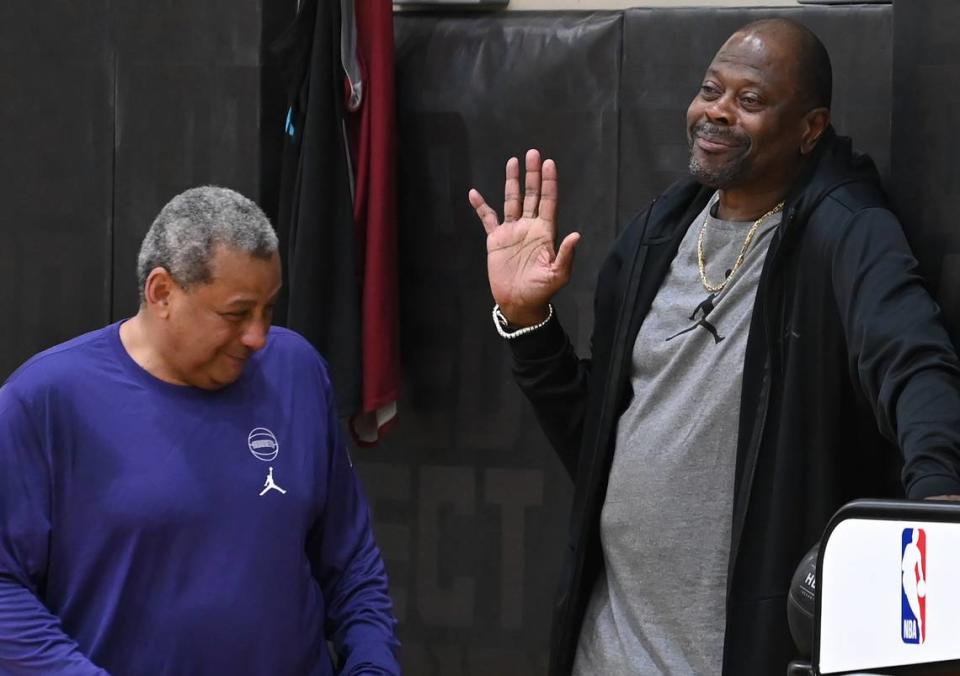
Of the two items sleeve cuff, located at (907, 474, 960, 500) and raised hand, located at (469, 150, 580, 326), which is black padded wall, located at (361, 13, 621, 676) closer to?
raised hand, located at (469, 150, 580, 326)

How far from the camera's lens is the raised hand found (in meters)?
2.60

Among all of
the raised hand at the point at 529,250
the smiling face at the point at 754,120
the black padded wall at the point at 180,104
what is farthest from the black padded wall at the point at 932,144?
the black padded wall at the point at 180,104

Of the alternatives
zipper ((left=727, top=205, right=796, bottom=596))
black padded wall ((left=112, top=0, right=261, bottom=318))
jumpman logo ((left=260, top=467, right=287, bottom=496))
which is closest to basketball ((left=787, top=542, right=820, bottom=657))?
zipper ((left=727, top=205, right=796, bottom=596))

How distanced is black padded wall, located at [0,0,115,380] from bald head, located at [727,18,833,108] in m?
1.85

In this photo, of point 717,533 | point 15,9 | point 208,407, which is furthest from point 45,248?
point 717,533

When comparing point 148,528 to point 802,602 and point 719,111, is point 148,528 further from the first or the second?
point 719,111

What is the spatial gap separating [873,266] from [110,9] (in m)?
2.24

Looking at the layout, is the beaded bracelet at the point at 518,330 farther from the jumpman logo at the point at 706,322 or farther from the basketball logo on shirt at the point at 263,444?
the basketball logo on shirt at the point at 263,444

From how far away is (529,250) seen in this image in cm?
267

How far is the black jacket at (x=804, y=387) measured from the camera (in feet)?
6.81

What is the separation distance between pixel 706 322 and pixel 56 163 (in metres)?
2.00

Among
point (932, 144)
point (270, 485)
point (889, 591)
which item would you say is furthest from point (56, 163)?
point (889, 591)

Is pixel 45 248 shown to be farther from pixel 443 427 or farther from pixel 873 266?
pixel 873 266

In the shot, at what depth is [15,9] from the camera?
12.3ft
